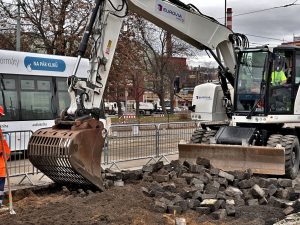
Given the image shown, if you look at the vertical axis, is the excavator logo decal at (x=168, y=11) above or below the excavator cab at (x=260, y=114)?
above

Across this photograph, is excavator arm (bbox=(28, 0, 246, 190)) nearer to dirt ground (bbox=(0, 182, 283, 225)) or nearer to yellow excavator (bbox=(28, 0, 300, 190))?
yellow excavator (bbox=(28, 0, 300, 190))

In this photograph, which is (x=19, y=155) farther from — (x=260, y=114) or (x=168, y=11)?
(x=260, y=114)

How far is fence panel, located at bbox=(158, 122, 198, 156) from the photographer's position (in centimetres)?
1469

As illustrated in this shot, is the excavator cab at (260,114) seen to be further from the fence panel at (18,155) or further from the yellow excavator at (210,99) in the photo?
the fence panel at (18,155)

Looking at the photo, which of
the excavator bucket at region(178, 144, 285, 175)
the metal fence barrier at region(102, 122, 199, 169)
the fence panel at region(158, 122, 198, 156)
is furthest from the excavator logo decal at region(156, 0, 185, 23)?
the fence panel at region(158, 122, 198, 156)

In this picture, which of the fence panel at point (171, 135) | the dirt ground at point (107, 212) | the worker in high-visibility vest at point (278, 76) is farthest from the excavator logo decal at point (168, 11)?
the dirt ground at point (107, 212)

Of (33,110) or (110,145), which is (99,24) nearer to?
(110,145)

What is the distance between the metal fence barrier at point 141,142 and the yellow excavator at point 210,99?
1.49 meters

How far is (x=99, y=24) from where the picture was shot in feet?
31.3

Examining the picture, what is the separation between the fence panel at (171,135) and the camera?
48.2 ft

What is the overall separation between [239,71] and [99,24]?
4459 mm

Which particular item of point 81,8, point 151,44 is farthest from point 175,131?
point 151,44

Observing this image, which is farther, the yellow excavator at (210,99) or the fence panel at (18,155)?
the fence panel at (18,155)

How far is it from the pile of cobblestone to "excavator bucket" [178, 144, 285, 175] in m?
0.69
